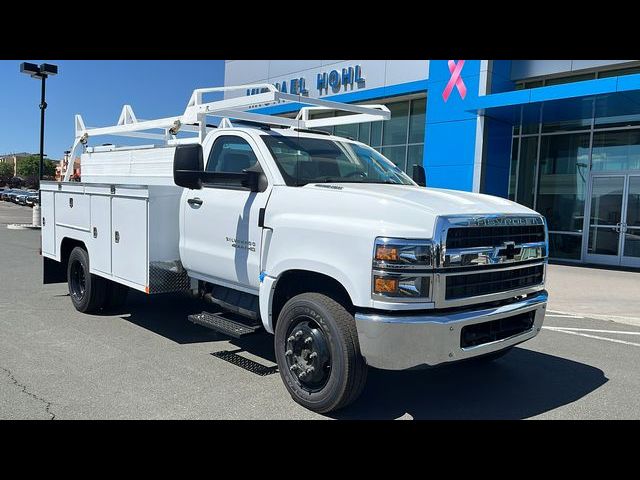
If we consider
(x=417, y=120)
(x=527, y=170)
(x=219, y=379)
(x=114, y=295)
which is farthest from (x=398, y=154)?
(x=219, y=379)

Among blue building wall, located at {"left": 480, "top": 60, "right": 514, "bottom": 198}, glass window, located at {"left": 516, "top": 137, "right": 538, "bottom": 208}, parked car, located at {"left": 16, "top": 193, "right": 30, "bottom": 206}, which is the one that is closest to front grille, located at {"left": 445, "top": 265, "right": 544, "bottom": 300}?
blue building wall, located at {"left": 480, "top": 60, "right": 514, "bottom": 198}

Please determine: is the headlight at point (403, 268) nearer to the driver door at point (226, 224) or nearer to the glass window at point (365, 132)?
the driver door at point (226, 224)

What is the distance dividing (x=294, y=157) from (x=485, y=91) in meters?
11.9

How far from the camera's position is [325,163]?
5223 millimetres

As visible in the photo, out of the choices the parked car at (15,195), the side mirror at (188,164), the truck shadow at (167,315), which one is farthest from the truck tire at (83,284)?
the parked car at (15,195)

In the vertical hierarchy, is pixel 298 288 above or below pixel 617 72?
below

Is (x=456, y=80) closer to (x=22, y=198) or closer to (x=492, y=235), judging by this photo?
(x=492, y=235)

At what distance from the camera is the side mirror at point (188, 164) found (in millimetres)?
4895

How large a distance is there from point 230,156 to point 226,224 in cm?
75

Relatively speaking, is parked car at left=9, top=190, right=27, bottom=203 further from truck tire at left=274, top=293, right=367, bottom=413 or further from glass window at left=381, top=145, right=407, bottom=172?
truck tire at left=274, top=293, right=367, bottom=413

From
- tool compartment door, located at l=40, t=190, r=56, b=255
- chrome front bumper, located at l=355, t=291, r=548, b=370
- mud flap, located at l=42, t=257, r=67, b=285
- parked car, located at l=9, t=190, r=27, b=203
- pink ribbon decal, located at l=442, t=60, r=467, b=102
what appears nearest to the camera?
chrome front bumper, located at l=355, t=291, r=548, b=370

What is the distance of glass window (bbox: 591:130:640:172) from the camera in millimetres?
14984

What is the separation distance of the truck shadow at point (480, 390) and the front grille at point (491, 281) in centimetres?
97

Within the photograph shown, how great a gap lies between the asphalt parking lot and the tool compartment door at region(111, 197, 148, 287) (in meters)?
0.75
